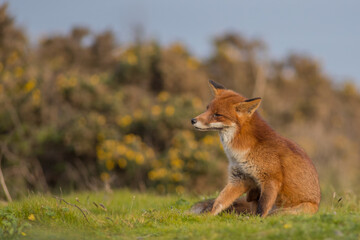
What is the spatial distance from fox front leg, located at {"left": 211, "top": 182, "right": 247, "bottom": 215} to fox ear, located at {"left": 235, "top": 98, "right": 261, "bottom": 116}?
1212mm

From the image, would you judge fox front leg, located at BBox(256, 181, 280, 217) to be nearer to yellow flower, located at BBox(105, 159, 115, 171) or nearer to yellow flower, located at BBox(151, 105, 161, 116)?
yellow flower, located at BBox(105, 159, 115, 171)

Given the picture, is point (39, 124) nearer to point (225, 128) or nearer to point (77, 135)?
point (77, 135)

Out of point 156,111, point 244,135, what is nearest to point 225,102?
point 244,135

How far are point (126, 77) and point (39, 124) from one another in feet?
20.0

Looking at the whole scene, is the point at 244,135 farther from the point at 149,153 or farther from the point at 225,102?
the point at 149,153

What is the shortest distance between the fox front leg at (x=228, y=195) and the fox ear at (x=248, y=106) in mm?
1212

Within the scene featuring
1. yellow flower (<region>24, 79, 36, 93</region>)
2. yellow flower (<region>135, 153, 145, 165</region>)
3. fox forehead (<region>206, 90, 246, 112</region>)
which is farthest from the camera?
yellow flower (<region>24, 79, 36, 93</region>)

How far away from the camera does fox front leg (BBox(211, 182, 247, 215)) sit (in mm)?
6632

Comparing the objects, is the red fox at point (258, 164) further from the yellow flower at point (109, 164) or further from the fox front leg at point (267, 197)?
the yellow flower at point (109, 164)

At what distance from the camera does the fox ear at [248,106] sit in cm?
654

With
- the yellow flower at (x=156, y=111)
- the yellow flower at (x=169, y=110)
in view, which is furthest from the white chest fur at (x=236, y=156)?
the yellow flower at (x=156, y=111)

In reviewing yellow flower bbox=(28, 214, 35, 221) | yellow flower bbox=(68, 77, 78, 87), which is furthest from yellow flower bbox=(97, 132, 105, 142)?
yellow flower bbox=(28, 214, 35, 221)

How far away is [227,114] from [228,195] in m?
1.34

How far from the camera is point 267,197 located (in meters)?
6.12
